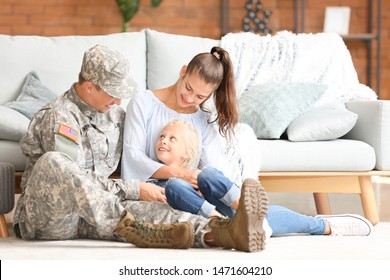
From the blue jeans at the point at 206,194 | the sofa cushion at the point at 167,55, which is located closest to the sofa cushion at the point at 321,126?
the sofa cushion at the point at 167,55

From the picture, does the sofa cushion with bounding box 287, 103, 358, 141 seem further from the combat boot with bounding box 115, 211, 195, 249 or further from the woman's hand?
the combat boot with bounding box 115, 211, 195, 249

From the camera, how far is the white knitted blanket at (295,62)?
405cm

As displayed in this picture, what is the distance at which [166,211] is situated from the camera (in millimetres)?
2799

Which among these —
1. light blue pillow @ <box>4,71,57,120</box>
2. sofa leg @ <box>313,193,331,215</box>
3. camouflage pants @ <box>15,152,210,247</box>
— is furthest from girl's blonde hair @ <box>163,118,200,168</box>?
sofa leg @ <box>313,193,331,215</box>

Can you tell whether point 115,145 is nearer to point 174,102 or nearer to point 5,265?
point 174,102

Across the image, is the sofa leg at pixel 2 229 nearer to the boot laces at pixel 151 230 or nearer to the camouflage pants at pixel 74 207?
the camouflage pants at pixel 74 207

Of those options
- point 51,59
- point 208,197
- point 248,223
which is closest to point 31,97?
point 51,59

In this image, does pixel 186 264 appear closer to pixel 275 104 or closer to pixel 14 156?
pixel 14 156

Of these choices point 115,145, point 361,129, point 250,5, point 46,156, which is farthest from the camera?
point 250,5

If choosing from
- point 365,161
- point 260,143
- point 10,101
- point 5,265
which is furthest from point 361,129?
point 5,265

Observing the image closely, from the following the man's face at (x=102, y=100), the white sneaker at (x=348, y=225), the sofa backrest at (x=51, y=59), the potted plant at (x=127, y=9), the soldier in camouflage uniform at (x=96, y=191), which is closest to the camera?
the soldier in camouflage uniform at (x=96, y=191)

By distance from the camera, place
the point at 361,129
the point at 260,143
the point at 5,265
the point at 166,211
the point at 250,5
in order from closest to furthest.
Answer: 1. the point at 5,265
2. the point at 166,211
3. the point at 260,143
4. the point at 361,129
5. the point at 250,5

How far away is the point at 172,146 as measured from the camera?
300 cm

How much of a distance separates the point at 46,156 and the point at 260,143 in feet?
4.11
